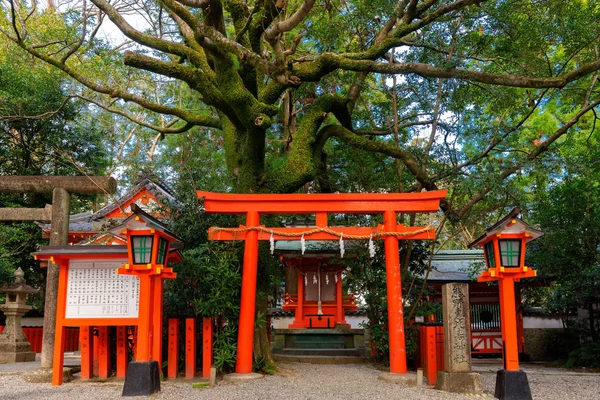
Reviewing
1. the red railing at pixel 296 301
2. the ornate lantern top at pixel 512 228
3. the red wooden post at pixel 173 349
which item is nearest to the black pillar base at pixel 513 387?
the ornate lantern top at pixel 512 228

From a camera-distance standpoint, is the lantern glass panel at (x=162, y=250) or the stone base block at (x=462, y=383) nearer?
the stone base block at (x=462, y=383)

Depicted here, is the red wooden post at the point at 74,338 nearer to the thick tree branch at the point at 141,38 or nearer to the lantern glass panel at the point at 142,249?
the thick tree branch at the point at 141,38

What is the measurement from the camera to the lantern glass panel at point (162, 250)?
24.6 feet

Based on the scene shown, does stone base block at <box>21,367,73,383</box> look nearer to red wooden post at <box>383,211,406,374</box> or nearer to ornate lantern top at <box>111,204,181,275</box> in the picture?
ornate lantern top at <box>111,204,181,275</box>

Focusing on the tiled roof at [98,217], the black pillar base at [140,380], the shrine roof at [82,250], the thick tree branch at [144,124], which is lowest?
the black pillar base at [140,380]

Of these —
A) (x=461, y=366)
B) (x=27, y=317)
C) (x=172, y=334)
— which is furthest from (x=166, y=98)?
(x=461, y=366)

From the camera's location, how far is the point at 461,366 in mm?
7445

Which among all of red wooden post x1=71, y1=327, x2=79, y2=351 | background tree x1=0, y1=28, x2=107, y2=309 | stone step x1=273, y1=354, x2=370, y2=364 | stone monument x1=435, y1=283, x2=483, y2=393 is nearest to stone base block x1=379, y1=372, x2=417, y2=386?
stone monument x1=435, y1=283, x2=483, y2=393

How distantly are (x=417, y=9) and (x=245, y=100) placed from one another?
13.6ft

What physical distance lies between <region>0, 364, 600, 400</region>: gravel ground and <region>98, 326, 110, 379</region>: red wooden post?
445 mm

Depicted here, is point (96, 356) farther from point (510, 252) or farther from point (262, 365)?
point (510, 252)

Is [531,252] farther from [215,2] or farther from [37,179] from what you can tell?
[37,179]

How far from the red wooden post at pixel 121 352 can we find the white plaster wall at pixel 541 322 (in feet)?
41.8

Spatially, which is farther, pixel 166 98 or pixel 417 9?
pixel 166 98
